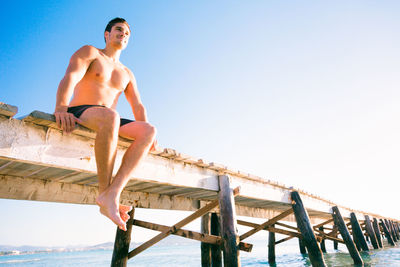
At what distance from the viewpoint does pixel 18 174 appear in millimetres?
2971

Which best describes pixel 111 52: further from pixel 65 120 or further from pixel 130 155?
pixel 130 155

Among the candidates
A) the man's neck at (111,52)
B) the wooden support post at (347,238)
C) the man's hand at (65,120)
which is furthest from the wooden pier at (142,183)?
the wooden support post at (347,238)

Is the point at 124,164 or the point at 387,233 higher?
the point at 124,164

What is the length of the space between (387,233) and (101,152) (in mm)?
20515

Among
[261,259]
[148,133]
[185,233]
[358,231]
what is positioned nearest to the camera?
[148,133]

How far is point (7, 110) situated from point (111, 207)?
1.12 metres

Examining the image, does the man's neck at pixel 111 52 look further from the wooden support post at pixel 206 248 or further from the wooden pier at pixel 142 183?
the wooden support post at pixel 206 248

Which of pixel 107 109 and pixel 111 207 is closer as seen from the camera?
pixel 111 207

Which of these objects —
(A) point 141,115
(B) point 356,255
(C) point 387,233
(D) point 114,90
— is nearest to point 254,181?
(A) point 141,115

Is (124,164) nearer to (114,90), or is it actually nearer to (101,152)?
(101,152)

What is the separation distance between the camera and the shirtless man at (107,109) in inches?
73.1

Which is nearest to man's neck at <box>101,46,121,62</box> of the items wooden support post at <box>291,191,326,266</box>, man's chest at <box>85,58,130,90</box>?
man's chest at <box>85,58,130,90</box>

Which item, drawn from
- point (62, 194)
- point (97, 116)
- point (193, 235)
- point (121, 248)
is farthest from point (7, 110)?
point (121, 248)

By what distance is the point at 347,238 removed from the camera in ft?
23.8
